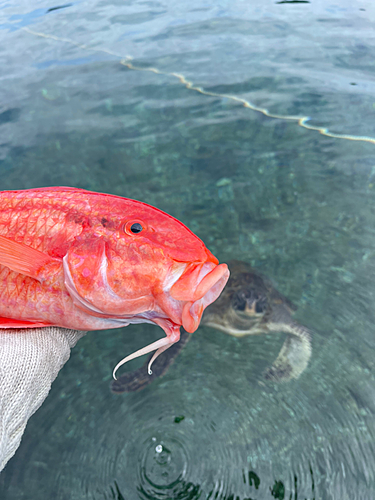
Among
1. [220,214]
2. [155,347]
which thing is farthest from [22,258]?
[220,214]

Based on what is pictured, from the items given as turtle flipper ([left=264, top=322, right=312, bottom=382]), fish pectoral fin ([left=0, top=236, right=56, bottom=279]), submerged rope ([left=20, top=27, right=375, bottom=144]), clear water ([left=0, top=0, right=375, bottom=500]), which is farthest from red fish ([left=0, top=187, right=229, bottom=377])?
submerged rope ([left=20, top=27, right=375, bottom=144])

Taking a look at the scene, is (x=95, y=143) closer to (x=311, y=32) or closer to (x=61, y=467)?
(x=61, y=467)

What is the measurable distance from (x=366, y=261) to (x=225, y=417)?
93.1 inches

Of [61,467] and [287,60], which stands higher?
[287,60]

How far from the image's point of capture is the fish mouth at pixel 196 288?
122cm

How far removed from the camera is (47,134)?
430cm

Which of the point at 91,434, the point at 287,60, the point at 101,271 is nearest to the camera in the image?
the point at 101,271

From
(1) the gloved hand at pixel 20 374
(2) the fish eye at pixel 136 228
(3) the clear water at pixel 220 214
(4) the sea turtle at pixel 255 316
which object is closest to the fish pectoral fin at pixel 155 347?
(2) the fish eye at pixel 136 228

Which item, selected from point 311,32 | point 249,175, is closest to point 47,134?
point 249,175

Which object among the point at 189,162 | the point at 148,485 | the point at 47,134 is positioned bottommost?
the point at 148,485

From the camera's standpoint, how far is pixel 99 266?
1.34m

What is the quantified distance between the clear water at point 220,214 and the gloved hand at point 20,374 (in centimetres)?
160

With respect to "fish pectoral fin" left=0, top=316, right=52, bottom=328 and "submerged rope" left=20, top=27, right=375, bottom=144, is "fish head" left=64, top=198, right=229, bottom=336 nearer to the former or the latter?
"fish pectoral fin" left=0, top=316, right=52, bottom=328

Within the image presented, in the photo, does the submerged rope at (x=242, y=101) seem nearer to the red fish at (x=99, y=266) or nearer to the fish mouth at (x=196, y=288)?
the red fish at (x=99, y=266)
